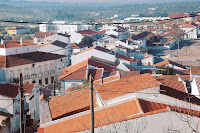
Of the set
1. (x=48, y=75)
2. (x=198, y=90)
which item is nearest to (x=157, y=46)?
(x=48, y=75)

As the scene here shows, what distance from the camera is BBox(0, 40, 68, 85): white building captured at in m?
24.4

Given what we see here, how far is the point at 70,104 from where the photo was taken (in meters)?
11.4

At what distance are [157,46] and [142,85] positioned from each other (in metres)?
43.8

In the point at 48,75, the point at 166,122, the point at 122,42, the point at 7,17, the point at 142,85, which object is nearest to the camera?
the point at 166,122

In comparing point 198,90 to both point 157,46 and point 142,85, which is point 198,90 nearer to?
point 142,85

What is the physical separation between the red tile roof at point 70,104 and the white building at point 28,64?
1239cm

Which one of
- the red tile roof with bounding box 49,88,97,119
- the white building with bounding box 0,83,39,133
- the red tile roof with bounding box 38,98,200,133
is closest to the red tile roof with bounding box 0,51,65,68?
the white building with bounding box 0,83,39,133

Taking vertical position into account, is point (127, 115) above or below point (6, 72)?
above

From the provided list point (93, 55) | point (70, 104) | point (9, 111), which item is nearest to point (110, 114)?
point (70, 104)

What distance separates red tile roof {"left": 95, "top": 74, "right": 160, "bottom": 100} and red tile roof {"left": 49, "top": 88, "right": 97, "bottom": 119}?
64 centimetres

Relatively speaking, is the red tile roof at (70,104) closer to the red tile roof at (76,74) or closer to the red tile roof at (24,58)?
the red tile roof at (76,74)

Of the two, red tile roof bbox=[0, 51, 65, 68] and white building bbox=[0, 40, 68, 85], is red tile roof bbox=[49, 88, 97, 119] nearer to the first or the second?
white building bbox=[0, 40, 68, 85]

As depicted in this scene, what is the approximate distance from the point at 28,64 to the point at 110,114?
17.7 metres

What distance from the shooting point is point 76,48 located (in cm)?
4191
